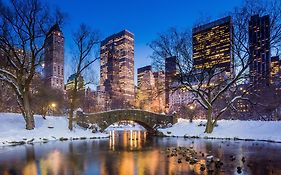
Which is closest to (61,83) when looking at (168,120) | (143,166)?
(168,120)

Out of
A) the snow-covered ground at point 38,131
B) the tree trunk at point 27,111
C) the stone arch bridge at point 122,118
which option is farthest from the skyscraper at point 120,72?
the tree trunk at point 27,111

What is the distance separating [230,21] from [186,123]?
55.7ft

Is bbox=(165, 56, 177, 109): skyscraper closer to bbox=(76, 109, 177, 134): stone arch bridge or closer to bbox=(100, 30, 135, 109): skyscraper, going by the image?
bbox=(76, 109, 177, 134): stone arch bridge

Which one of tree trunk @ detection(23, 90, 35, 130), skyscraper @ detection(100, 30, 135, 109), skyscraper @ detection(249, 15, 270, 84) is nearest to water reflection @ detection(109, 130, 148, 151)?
tree trunk @ detection(23, 90, 35, 130)

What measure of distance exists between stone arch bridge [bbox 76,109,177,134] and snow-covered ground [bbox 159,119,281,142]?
217 centimetres

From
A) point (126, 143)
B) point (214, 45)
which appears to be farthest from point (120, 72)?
point (126, 143)

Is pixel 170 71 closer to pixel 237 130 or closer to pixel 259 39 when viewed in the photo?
pixel 237 130

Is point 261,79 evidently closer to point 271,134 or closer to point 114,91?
point 271,134

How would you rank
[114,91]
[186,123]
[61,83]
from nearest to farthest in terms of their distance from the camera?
[186,123] < [61,83] < [114,91]

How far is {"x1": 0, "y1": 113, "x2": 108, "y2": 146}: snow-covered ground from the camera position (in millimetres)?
30570

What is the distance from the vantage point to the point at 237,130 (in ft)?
125

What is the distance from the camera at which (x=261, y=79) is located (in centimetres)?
3494

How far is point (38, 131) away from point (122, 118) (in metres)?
13.6

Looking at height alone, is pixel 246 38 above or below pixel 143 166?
above
